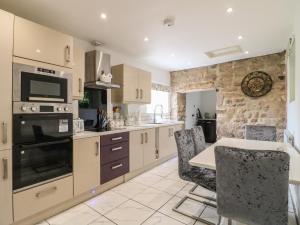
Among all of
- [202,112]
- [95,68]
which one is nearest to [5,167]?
[95,68]

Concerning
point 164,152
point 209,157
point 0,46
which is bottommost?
point 164,152

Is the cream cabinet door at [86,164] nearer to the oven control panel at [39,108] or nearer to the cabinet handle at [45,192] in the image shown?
the cabinet handle at [45,192]

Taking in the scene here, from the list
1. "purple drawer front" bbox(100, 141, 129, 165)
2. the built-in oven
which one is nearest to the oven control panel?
the built-in oven

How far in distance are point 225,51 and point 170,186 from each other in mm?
2964

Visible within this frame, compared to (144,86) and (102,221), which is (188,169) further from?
(144,86)

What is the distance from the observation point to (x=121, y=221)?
1.89m

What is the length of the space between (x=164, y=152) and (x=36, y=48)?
3025mm

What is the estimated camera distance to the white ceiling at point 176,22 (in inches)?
80.6

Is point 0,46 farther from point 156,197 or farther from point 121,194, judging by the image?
point 156,197

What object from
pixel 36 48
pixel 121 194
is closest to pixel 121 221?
pixel 121 194

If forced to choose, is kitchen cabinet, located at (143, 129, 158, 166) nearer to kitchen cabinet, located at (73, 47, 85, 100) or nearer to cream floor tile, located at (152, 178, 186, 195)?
cream floor tile, located at (152, 178, 186, 195)

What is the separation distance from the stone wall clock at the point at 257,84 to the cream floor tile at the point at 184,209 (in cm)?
311

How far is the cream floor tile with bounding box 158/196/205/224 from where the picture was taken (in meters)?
1.91

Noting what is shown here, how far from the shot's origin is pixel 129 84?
348cm
